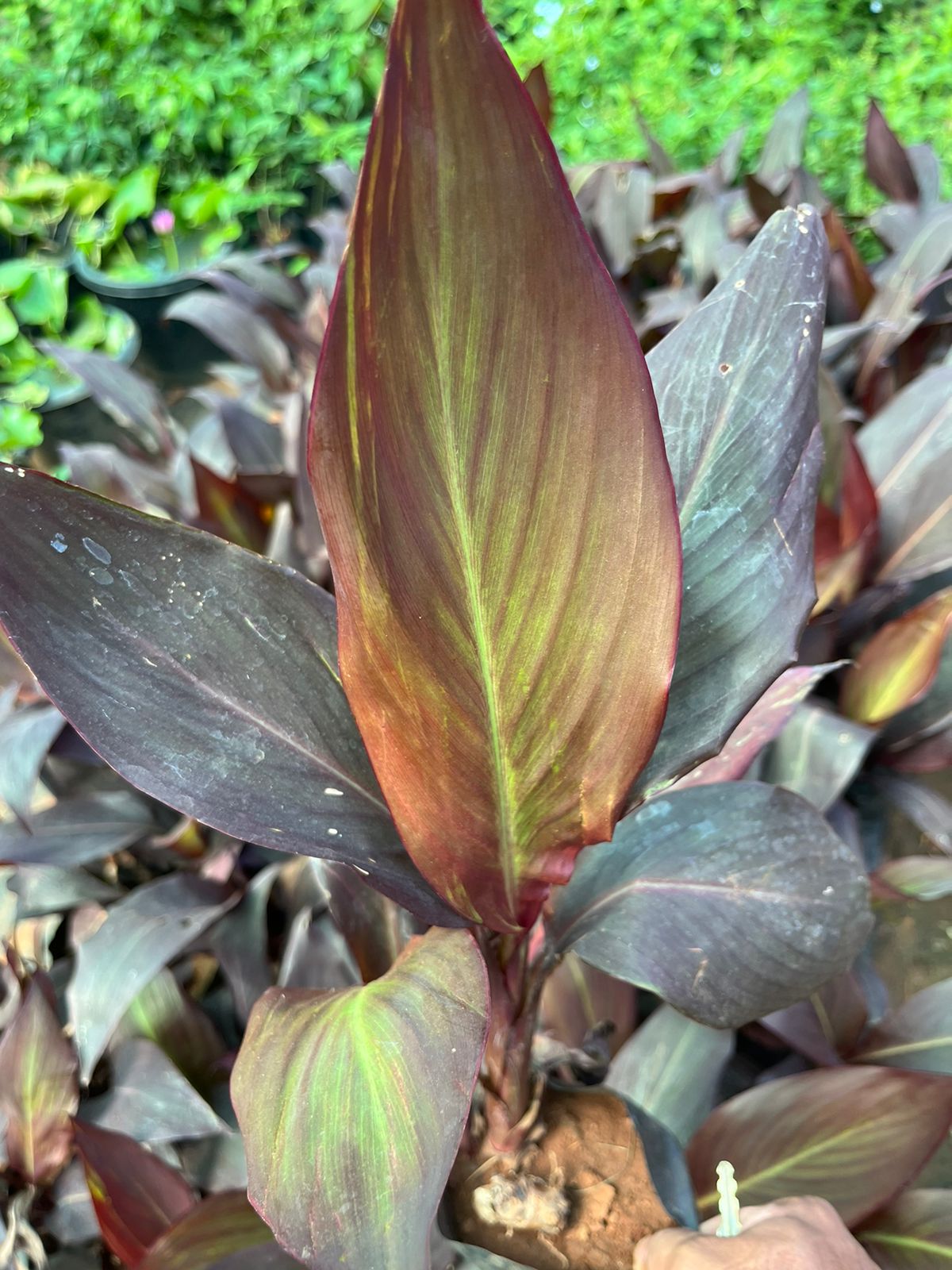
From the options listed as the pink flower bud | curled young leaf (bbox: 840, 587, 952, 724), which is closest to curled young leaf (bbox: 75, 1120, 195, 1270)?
curled young leaf (bbox: 840, 587, 952, 724)

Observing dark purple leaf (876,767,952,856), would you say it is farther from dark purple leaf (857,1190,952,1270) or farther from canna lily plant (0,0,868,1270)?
canna lily plant (0,0,868,1270)

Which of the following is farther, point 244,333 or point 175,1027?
point 244,333

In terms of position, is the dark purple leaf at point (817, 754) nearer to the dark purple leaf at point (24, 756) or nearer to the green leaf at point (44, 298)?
the dark purple leaf at point (24, 756)

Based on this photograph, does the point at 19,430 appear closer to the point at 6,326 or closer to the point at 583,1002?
the point at 6,326

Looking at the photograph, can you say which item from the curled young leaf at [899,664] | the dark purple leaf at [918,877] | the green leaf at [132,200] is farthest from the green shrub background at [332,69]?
the dark purple leaf at [918,877]

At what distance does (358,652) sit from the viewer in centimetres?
33

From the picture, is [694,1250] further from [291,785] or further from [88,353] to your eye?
[88,353]

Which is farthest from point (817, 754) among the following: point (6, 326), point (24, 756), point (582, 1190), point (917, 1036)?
point (6, 326)

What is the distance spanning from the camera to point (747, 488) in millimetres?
411

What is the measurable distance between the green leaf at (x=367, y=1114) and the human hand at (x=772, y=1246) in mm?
133

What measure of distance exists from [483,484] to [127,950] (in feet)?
2.23

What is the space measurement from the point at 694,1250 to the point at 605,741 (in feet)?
0.75

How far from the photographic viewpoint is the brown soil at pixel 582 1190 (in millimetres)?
490

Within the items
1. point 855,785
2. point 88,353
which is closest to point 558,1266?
point 855,785
